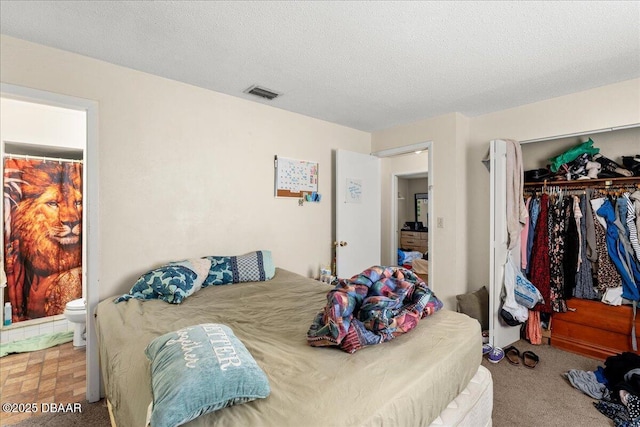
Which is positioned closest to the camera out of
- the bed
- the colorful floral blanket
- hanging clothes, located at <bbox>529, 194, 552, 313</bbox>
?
the bed

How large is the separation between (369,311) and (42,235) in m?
3.57

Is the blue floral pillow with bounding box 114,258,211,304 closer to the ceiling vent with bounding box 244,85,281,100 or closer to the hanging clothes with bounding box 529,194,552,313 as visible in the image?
the ceiling vent with bounding box 244,85,281,100

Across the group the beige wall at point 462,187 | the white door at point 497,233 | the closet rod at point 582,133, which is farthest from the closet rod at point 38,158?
the closet rod at point 582,133

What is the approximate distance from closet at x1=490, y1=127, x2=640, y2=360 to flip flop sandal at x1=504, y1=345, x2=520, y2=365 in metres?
0.07

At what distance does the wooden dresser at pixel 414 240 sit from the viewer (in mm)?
6328

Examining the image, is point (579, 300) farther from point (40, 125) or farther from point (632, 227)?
point (40, 125)

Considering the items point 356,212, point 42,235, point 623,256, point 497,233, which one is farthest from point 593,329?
point 42,235

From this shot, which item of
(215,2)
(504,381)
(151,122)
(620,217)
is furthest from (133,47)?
(620,217)

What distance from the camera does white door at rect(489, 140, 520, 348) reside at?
2.77 m

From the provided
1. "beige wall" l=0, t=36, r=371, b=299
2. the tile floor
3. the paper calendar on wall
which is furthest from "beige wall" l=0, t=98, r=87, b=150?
the tile floor

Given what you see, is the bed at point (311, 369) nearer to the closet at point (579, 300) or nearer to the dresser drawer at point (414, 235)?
the closet at point (579, 300)

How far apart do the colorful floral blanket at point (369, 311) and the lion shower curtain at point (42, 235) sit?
330cm

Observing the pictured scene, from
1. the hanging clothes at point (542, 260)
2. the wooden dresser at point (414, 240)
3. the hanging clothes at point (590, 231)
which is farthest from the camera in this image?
the wooden dresser at point (414, 240)

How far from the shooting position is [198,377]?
89 cm
